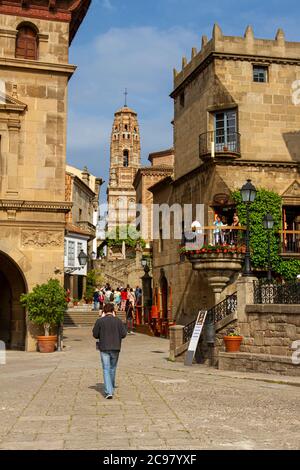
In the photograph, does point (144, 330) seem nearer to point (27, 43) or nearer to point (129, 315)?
point (129, 315)

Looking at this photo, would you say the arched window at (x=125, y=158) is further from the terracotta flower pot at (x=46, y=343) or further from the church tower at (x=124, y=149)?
the terracotta flower pot at (x=46, y=343)

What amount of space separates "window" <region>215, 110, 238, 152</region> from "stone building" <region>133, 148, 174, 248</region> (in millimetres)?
28618

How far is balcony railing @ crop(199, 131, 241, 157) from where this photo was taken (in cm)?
2261

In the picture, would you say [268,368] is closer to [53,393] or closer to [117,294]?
[53,393]

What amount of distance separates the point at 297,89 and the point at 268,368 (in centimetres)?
1425

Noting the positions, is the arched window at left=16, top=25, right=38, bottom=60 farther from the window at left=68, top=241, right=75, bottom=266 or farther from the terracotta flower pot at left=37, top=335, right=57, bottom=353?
the window at left=68, top=241, right=75, bottom=266

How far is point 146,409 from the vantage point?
8.96 m

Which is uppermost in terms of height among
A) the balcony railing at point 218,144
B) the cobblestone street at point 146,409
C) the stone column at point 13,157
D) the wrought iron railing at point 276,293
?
the balcony railing at point 218,144

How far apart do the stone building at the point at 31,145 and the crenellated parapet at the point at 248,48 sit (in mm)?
5840

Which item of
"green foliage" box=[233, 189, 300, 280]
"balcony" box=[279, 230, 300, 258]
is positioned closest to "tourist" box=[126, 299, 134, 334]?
"green foliage" box=[233, 189, 300, 280]

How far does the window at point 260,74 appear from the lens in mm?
23766

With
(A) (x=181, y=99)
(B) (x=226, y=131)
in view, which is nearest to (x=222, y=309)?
(B) (x=226, y=131)

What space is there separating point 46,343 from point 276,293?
8199mm

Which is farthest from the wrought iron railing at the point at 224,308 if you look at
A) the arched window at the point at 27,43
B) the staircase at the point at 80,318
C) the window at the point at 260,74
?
the staircase at the point at 80,318
